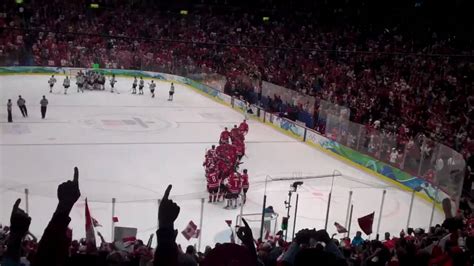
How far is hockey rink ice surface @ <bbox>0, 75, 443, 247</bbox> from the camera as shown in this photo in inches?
351

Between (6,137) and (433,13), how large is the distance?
19330 mm

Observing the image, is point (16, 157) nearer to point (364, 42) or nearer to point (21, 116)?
point (21, 116)

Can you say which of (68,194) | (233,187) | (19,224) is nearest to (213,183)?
→ (233,187)

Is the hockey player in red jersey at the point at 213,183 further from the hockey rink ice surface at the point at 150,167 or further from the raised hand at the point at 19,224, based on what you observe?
the raised hand at the point at 19,224

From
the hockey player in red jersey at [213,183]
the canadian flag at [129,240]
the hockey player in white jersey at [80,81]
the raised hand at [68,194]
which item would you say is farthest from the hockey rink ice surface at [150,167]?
the raised hand at [68,194]

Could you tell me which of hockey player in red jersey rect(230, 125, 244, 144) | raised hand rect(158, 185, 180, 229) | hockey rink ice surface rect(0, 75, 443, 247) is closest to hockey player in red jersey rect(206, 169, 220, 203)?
hockey rink ice surface rect(0, 75, 443, 247)

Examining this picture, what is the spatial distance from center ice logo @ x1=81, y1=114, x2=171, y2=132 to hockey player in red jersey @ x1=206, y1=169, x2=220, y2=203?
6.50 metres

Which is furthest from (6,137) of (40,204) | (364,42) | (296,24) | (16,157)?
(296,24)

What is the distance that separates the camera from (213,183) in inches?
389

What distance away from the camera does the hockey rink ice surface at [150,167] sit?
8.91m

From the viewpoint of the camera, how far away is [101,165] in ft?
39.0

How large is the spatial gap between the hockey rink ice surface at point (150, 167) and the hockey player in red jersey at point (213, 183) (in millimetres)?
239

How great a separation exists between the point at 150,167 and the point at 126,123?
506 centimetres

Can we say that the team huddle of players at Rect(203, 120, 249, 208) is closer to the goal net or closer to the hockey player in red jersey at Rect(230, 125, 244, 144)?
the goal net
